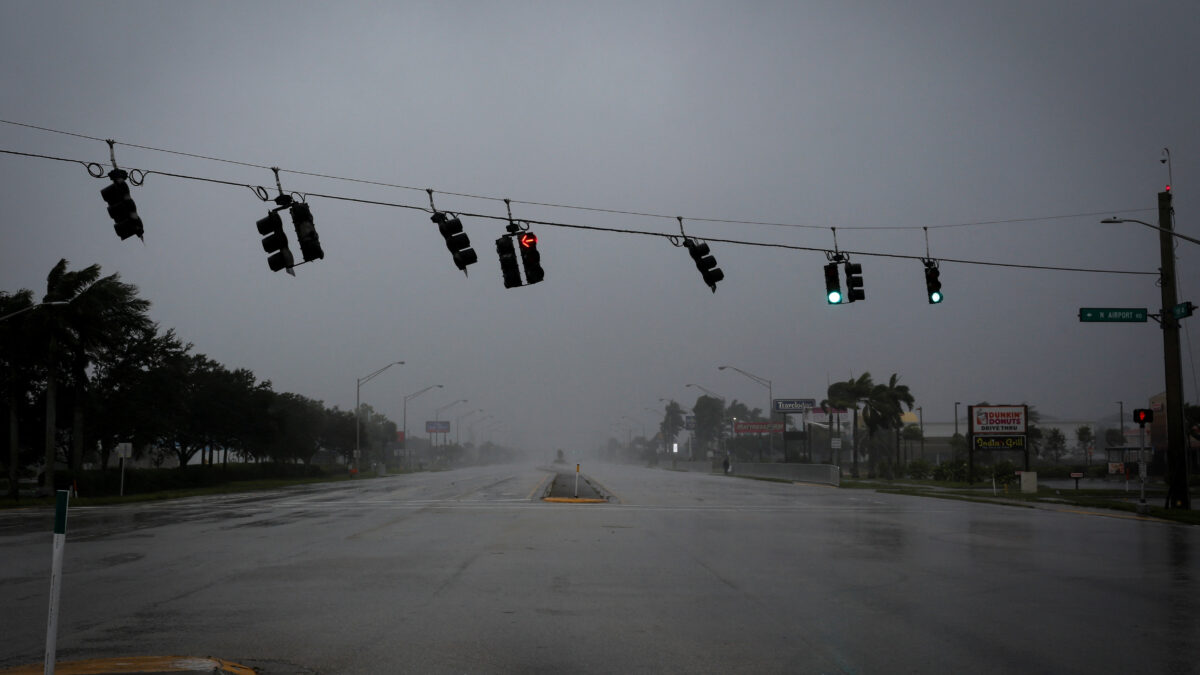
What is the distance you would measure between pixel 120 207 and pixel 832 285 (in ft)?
54.3

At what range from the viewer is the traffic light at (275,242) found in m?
17.2

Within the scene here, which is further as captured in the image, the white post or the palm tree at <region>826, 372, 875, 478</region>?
the palm tree at <region>826, 372, 875, 478</region>

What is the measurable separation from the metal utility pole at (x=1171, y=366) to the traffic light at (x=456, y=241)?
73.9 ft

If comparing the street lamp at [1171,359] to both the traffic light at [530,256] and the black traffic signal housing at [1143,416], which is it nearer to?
the black traffic signal housing at [1143,416]

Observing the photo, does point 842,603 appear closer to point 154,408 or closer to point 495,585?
point 495,585

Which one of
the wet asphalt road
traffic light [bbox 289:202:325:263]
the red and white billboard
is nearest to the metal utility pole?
the wet asphalt road

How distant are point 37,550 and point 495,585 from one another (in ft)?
35.9

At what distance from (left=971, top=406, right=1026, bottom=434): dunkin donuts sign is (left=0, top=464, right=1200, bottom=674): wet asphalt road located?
1176 inches

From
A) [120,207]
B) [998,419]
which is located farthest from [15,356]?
[998,419]

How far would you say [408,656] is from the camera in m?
8.23

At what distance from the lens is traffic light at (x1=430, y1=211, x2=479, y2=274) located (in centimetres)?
1877

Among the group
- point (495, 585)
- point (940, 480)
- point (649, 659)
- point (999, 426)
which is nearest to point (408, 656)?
point (649, 659)

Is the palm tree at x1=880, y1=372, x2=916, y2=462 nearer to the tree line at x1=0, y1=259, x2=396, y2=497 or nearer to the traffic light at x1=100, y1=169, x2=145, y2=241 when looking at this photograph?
the tree line at x1=0, y1=259, x2=396, y2=497

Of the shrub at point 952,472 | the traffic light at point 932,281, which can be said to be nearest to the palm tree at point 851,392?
the shrub at point 952,472
